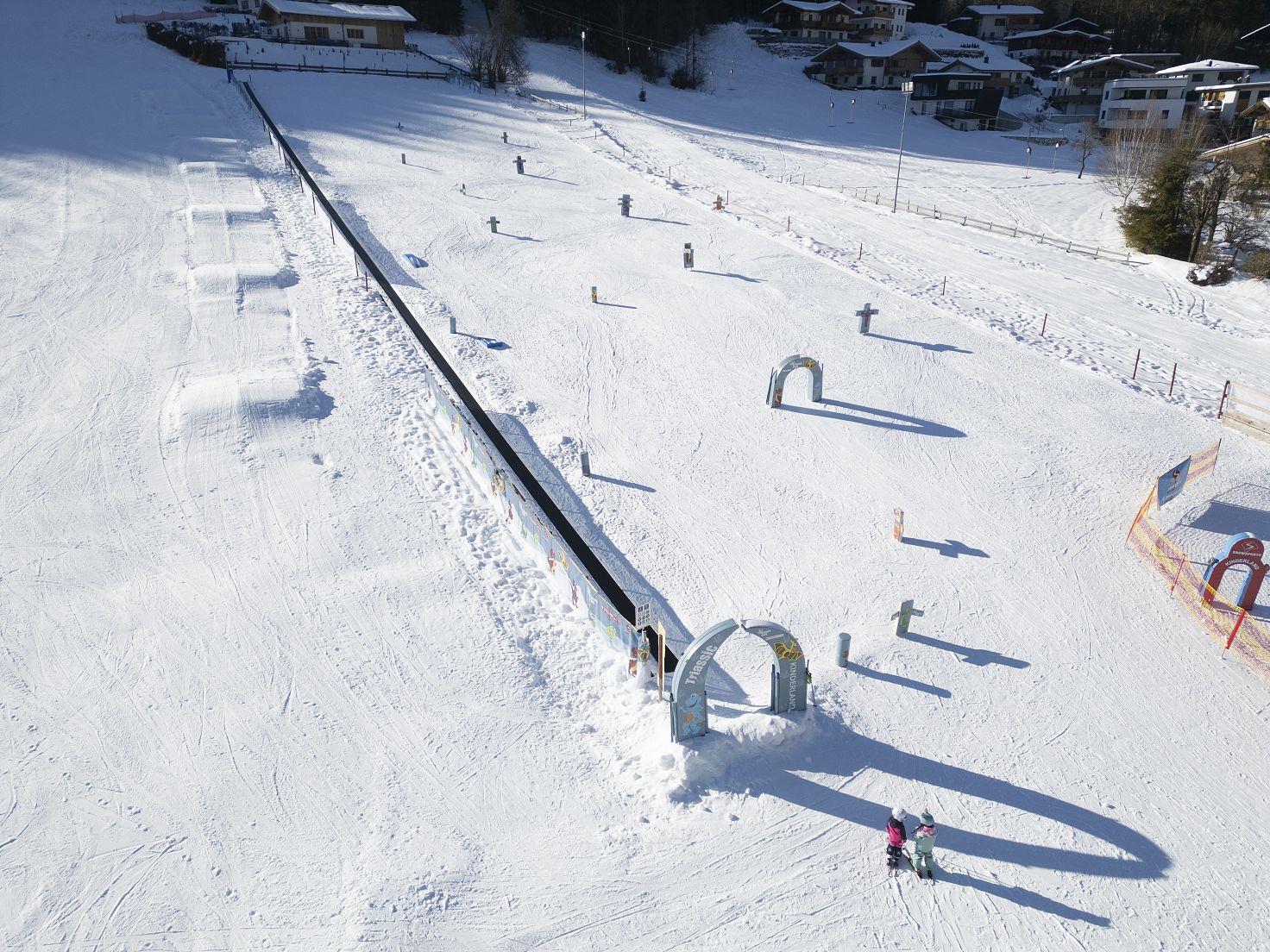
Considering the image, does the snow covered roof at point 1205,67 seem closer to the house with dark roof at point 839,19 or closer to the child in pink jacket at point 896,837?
the house with dark roof at point 839,19

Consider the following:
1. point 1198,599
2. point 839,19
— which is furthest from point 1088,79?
point 1198,599

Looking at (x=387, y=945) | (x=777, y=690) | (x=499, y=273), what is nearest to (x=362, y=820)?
(x=387, y=945)

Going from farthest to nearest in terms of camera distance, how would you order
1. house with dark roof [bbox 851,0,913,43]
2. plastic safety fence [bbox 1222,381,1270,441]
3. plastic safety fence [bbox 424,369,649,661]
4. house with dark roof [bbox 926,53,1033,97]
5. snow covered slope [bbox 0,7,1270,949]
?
house with dark roof [bbox 851,0,913,43] < house with dark roof [bbox 926,53,1033,97] < plastic safety fence [bbox 1222,381,1270,441] < plastic safety fence [bbox 424,369,649,661] < snow covered slope [bbox 0,7,1270,949]

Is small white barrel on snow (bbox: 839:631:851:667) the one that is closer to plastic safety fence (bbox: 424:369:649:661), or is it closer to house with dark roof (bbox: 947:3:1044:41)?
plastic safety fence (bbox: 424:369:649:661)

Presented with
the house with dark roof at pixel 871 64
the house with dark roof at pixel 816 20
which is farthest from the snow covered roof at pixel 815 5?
the house with dark roof at pixel 871 64

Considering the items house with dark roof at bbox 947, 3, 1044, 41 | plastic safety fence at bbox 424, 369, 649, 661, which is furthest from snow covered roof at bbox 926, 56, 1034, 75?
plastic safety fence at bbox 424, 369, 649, 661

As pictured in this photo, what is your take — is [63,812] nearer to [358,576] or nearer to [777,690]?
[358,576]
